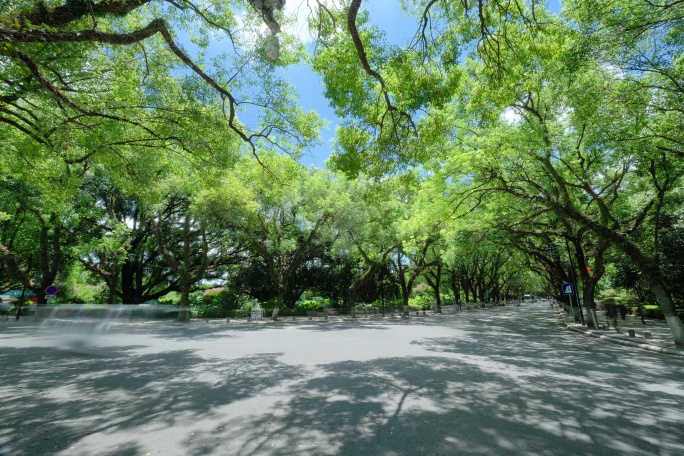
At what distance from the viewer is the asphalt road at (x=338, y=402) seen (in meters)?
3.89

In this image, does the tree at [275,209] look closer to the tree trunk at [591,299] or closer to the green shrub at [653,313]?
the tree trunk at [591,299]

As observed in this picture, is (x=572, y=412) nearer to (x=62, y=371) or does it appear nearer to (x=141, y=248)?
(x=62, y=371)

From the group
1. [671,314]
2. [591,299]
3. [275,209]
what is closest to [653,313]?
[591,299]

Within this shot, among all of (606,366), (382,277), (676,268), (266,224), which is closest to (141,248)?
(266,224)

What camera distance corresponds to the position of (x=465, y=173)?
41.8 feet

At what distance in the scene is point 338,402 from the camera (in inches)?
213

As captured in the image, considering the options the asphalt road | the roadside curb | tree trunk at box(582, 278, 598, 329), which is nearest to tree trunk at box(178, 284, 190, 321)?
the asphalt road

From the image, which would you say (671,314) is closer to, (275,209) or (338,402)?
(338,402)

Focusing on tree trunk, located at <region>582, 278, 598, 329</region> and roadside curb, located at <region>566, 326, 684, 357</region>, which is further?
tree trunk, located at <region>582, 278, 598, 329</region>

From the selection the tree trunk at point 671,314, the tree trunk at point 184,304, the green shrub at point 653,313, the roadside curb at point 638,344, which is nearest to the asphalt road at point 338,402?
the roadside curb at point 638,344

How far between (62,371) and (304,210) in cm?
1712

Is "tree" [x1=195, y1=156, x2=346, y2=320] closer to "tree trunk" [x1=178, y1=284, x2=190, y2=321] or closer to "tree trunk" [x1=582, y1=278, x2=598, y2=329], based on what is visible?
"tree trunk" [x1=178, y1=284, x2=190, y2=321]

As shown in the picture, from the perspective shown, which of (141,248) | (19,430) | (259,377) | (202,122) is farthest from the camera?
(141,248)

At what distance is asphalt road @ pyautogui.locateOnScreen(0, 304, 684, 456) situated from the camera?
3891 millimetres
